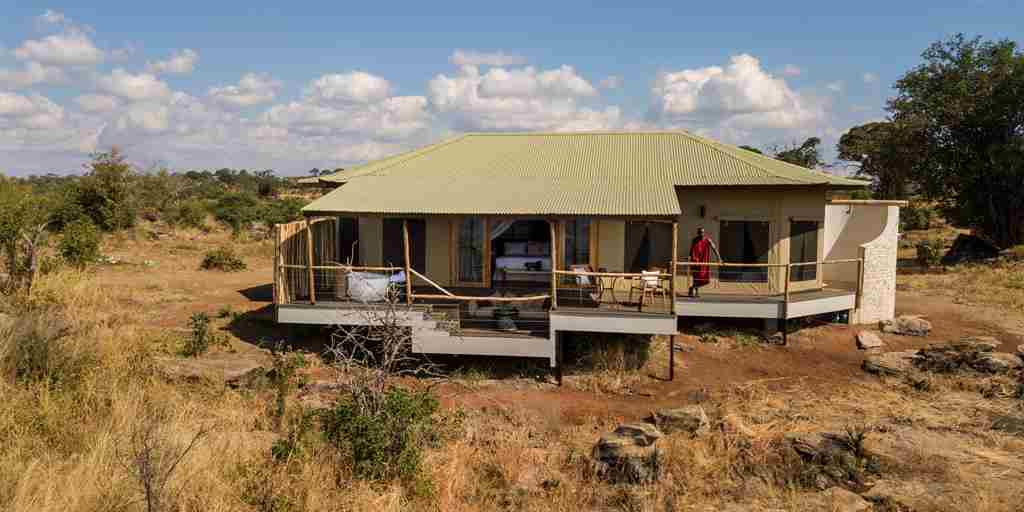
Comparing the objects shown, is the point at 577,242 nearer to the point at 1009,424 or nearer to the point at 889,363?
the point at 889,363

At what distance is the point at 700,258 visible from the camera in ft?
47.0

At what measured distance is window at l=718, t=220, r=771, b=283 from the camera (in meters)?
15.5

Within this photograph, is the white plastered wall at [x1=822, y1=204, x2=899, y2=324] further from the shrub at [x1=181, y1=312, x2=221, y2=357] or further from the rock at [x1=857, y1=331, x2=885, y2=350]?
the shrub at [x1=181, y1=312, x2=221, y2=357]

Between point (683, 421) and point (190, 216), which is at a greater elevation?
point (190, 216)

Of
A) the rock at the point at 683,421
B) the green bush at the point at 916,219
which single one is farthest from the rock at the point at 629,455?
the green bush at the point at 916,219

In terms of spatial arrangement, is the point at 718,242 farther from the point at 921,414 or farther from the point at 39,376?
the point at 39,376

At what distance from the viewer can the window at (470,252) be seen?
49.2 feet

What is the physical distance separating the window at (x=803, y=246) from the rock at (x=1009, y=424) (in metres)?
5.79

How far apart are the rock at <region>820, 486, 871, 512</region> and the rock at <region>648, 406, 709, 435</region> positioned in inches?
83.8

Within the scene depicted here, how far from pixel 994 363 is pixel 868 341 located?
2425 mm

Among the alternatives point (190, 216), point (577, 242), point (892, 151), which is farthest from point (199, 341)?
point (892, 151)

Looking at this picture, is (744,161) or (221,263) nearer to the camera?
(744,161)

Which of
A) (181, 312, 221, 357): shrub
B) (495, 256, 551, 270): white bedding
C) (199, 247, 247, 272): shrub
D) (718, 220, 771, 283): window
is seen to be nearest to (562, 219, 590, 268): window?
(495, 256, 551, 270): white bedding

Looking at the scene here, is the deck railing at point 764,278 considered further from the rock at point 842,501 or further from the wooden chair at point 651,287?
the rock at point 842,501
